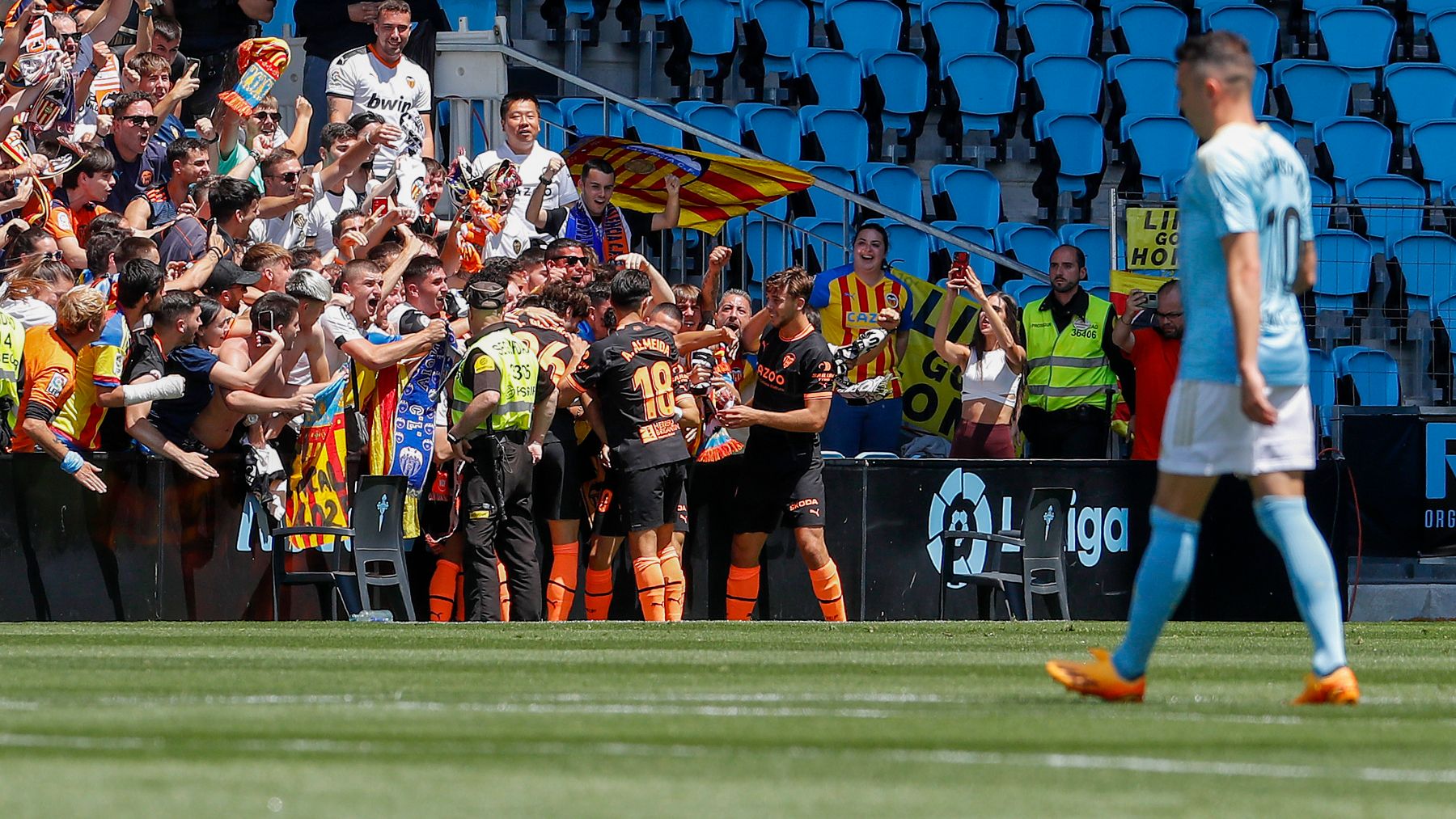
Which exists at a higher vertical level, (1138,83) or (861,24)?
(861,24)

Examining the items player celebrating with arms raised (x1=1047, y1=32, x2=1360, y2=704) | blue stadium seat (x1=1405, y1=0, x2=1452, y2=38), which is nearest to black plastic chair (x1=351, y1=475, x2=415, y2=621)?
player celebrating with arms raised (x1=1047, y1=32, x2=1360, y2=704)

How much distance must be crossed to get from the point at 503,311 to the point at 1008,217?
340 inches

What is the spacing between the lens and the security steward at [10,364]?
37.6ft

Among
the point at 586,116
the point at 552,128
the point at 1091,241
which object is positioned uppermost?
the point at 586,116

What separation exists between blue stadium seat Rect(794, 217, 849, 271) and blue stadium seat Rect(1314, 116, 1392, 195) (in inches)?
216

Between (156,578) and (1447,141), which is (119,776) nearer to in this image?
(156,578)

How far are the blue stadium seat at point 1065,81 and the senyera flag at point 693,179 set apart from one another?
17.1 feet

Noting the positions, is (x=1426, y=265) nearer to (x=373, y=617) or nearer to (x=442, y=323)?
(x=442, y=323)

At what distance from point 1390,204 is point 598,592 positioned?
862 centimetres

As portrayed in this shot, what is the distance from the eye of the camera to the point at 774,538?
14.3m

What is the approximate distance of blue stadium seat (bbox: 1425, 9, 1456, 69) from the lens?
2214 centimetres

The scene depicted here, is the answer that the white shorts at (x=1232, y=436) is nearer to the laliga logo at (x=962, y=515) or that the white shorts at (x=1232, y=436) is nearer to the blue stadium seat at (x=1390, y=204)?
the laliga logo at (x=962, y=515)

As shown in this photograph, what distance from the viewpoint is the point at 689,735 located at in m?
5.27

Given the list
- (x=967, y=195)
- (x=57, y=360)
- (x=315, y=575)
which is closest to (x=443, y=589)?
(x=315, y=575)
